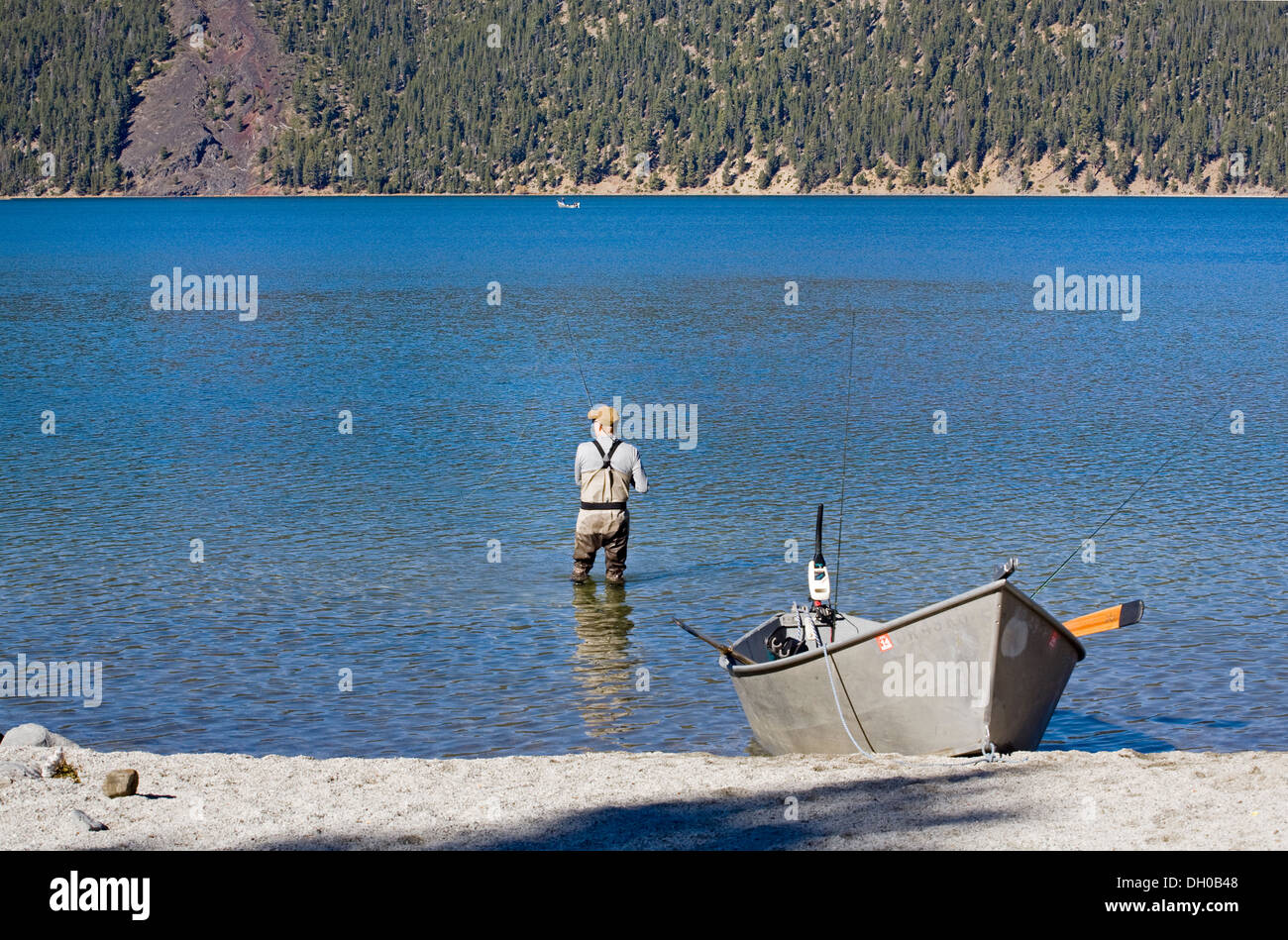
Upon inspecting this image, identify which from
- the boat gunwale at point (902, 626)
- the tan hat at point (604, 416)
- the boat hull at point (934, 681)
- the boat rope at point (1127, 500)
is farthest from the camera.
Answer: the boat rope at point (1127, 500)

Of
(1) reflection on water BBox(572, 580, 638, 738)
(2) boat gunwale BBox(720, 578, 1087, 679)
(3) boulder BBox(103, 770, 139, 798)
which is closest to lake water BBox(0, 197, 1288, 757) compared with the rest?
(1) reflection on water BBox(572, 580, 638, 738)

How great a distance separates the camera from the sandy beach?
920 cm

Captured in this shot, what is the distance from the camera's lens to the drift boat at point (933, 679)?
10.9 m

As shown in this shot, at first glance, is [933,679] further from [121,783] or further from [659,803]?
[121,783]

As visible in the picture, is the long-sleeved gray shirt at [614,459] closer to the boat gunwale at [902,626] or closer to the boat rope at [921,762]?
the boat gunwale at [902,626]

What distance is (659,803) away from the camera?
Result: 1037cm

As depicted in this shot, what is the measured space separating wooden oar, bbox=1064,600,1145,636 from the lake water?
1591mm

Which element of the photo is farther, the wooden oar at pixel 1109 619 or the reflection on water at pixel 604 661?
the reflection on water at pixel 604 661

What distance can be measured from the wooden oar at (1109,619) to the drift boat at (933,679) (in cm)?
1

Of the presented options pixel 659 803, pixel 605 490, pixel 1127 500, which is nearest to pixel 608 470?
pixel 605 490

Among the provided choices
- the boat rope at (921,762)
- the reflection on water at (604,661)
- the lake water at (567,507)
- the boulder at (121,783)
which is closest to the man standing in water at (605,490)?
the reflection on water at (604,661)

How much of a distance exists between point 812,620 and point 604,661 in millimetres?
4400

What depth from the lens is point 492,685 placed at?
15883 millimetres
